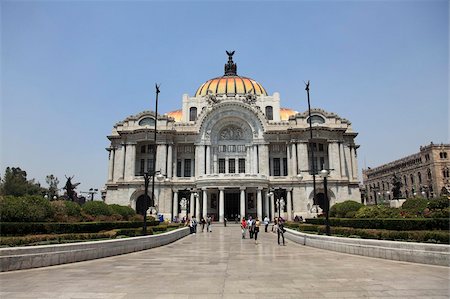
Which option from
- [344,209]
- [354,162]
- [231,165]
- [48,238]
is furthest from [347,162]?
[48,238]

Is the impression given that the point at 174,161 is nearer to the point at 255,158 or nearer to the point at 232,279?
the point at 255,158

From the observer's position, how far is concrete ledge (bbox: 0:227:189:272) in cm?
1247

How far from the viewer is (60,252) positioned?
14.0 metres

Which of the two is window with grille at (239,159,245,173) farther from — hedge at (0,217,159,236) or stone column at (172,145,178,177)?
hedge at (0,217,159,236)

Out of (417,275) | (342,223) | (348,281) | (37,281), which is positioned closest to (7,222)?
(37,281)

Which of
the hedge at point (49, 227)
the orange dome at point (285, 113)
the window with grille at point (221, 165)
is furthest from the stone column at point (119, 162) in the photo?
the hedge at point (49, 227)

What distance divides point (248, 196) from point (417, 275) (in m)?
45.4

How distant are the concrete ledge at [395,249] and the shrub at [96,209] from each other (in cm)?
1650

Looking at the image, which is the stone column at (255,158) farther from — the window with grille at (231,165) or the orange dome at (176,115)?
the orange dome at (176,115)

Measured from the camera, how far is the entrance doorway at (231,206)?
2239 inches

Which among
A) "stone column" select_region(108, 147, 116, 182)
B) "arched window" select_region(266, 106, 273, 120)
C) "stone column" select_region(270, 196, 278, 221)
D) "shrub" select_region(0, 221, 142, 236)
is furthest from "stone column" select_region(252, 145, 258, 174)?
"shrub" select_region(0, 221, 142, 236)

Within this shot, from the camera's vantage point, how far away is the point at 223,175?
166 ft

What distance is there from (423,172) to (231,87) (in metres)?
53.3

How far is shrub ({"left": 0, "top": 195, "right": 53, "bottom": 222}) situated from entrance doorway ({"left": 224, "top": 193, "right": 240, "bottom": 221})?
39.5 metres
